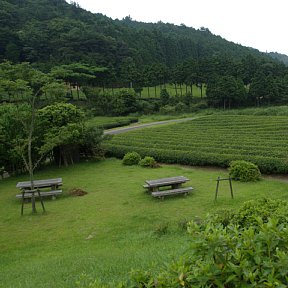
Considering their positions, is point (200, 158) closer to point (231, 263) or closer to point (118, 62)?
point (231, 263)

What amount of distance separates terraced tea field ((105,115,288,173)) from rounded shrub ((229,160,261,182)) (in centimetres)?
148

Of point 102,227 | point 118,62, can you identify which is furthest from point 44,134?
point 118,62

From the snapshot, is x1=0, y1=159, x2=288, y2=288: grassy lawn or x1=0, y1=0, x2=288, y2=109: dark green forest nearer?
x1=0, y1=159, x2=288, y2=288: grassy lawn

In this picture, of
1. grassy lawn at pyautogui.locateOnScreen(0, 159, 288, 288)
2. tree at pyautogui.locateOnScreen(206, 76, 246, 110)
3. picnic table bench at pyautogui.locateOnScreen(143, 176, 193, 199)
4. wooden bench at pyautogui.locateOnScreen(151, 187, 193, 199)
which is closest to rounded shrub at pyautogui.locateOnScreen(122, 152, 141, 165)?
grassy lawn at pyautogui.locateOnScreen(0, 159, 288, 288)

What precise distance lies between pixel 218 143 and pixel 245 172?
28.7ft

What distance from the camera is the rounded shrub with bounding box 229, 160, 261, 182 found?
55.8ft

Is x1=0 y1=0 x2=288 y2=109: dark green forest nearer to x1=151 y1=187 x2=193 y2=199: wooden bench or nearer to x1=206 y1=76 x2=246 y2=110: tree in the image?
x1=206 y1=76 x2=246 y2=110: tree

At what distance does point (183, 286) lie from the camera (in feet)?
9.18

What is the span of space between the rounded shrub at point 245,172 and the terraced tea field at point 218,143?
4.86 ft

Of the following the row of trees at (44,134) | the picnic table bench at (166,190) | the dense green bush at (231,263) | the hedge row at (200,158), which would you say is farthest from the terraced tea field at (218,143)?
the dense green bush at (231,263)

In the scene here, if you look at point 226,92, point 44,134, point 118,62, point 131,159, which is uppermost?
point 118,62

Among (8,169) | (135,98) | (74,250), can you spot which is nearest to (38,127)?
(8,169)

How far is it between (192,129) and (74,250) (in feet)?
89.8

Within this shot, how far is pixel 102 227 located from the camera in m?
11.5
